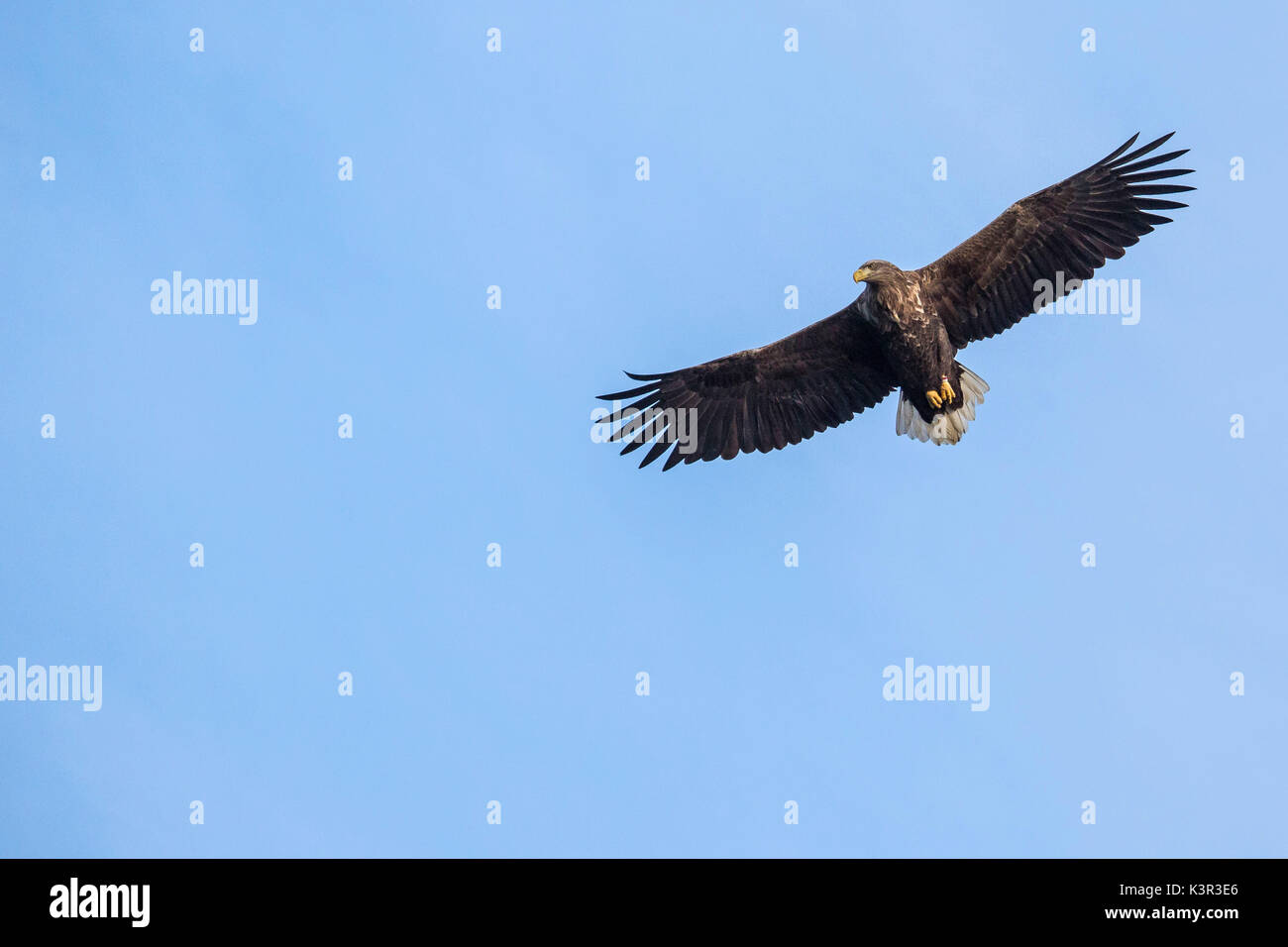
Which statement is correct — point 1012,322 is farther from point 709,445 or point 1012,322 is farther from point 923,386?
point 709,445

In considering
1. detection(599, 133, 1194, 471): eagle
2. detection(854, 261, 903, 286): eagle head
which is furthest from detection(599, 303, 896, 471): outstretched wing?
detection(854, 261, 903, 286): eagle head

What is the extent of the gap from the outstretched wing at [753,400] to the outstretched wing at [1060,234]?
125 cm

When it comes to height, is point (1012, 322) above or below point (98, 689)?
above

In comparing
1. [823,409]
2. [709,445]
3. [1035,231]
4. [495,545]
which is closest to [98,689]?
[495,545]

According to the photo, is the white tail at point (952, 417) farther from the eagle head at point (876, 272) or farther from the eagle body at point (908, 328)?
the eagle head at point (876, 272)

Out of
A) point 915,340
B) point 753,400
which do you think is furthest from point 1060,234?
point 753,400

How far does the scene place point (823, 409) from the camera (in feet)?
55.6

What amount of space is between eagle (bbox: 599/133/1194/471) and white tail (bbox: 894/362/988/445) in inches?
0.4

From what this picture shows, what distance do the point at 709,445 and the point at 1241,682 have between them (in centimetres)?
616

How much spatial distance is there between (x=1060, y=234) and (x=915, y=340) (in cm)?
179

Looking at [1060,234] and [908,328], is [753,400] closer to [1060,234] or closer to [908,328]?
[908,328]
